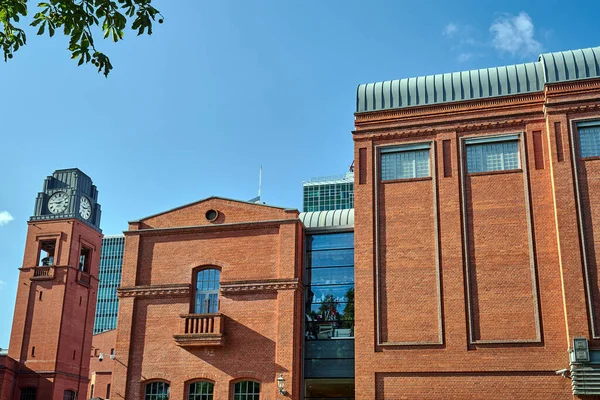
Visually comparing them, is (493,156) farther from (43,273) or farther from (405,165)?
(43,273)

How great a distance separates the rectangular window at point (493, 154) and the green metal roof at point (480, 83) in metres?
1.76

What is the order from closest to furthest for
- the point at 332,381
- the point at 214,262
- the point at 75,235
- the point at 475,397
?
1. the point at 475,397
2. the point at 332,381
3. the point at 214,262
4. the point at 75,235

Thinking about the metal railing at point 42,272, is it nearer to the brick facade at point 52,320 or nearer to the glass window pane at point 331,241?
the brick facade at point 52,320

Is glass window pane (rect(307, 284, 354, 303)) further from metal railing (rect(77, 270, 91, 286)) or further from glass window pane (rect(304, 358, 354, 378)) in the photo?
metal railing (rect(77, 270, 91, 286))

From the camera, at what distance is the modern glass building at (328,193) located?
77.2m

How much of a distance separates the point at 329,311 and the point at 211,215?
21.8 ft

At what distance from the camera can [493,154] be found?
25.8 metres

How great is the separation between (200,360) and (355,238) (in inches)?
313

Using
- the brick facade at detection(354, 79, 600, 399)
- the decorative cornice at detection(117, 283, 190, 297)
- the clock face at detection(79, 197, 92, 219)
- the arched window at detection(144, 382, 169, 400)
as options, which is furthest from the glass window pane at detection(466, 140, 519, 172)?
the clock face at detection(79, 197, 92, 219)

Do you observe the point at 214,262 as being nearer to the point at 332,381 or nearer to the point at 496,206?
the point at 332,381

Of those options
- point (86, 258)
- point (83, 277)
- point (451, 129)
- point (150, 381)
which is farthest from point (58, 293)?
point (451, 129)

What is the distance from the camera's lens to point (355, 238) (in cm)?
2617

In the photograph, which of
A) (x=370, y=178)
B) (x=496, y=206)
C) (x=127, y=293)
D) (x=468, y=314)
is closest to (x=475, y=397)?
(x=468, y=314)

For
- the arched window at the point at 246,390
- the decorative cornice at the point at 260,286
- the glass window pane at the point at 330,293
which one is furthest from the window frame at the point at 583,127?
the arched window at the point at 246,390
